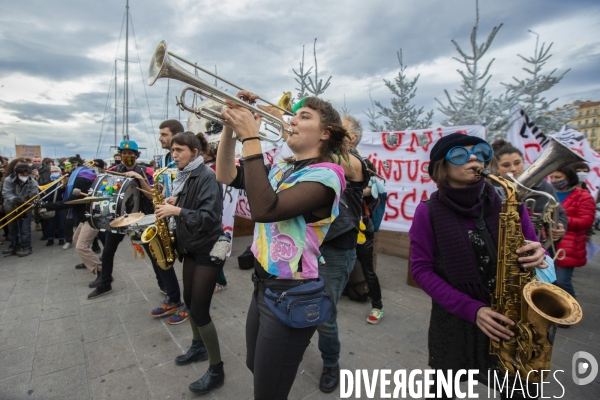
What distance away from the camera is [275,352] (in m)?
1.51

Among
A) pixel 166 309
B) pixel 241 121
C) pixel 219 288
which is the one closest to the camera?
pixel 241 121

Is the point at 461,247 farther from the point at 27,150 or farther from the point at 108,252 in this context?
the point at 27,150

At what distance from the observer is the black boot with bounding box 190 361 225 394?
2.48m

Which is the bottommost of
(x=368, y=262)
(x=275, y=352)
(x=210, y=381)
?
(x=210, y=381)

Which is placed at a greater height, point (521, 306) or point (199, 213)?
point (199, 213)

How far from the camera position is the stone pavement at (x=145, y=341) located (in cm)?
262

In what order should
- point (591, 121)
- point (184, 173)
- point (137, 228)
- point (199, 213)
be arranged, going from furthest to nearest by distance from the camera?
1. point (591, 121)
2. point (137, 228)
3. point (184, 173)
4. point (199, 213)

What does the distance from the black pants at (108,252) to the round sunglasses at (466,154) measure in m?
4.29

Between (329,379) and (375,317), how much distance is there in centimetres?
130

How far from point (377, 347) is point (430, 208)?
6.86 ft

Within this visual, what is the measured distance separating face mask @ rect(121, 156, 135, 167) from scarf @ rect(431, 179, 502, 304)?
14.5ft

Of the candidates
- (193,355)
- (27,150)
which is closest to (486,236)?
(193,355)

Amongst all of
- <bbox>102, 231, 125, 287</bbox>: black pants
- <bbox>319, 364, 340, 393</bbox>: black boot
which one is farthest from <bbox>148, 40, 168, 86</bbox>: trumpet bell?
<bbox>102, 231, 125, 287</bbox>: black pants

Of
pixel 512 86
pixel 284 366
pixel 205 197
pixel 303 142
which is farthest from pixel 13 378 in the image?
pixel 512 86
